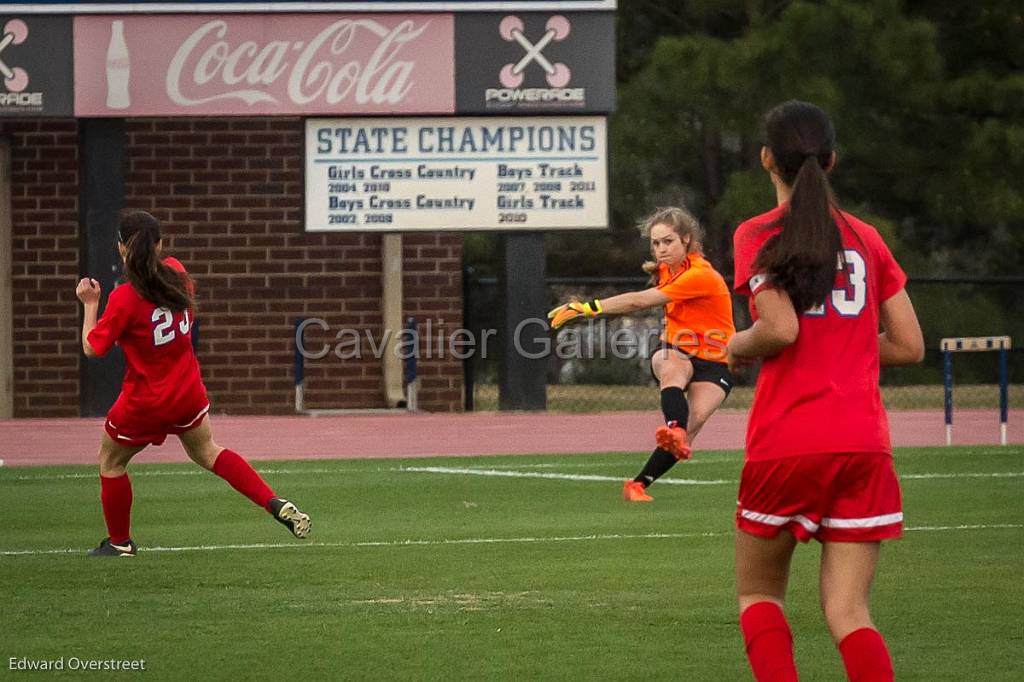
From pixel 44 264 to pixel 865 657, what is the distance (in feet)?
64.3

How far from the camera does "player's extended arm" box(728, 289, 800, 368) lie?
5121mm

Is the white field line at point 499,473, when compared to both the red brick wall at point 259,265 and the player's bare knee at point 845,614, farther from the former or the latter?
the player's bare knee at point 845,614

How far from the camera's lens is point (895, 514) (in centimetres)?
521

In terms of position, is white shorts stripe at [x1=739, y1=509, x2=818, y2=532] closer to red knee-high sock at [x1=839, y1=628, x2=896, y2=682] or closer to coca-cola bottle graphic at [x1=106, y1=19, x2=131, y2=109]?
red knee-high sock at [x1=839, y1=628, x2=896, y2=682]

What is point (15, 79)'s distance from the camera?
21766 millimetres

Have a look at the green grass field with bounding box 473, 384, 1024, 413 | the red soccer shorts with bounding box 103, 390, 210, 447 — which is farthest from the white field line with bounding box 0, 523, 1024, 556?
the green grass field with bounding box 473, 384, 1024, 413

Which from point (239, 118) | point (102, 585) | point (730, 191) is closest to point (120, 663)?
point (102, 585)

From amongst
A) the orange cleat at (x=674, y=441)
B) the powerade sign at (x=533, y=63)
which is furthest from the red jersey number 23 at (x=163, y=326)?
the powerade sign at (x=533, y=63)

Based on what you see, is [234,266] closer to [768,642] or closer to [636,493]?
[636,493]

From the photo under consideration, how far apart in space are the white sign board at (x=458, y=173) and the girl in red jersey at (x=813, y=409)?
1732 cm

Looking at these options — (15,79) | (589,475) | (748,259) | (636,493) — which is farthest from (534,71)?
(748,259)

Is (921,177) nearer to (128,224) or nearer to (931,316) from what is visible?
(931,316)

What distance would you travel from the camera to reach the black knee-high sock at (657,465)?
489 inches

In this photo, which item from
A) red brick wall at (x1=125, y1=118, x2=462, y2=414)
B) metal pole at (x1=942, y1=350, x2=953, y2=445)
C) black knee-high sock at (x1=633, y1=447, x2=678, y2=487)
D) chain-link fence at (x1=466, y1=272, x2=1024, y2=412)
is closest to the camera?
black knee-high sock at (x1=633, y1=447, x2=678, y2=487)
